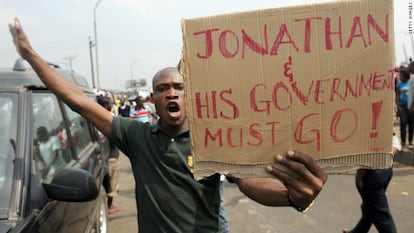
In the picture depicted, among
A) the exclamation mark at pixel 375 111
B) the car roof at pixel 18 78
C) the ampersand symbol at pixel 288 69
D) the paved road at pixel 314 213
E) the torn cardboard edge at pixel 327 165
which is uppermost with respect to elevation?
the car roof at pixel 18 78

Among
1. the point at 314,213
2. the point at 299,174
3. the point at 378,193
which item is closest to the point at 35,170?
the point at 299,174

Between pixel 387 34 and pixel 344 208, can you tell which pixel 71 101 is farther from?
pixel 344 208

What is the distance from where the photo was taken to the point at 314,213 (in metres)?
4.82

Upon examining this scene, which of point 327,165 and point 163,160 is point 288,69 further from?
point 163,160

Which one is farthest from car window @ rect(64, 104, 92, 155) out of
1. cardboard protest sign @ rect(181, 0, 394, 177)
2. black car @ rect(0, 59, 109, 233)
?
cardboard protest sign @ rect(181, 0, 394, 177)

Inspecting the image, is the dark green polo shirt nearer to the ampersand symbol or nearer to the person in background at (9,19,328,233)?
the person in background at (9,19,328,233)

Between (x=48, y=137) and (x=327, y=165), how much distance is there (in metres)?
1.95

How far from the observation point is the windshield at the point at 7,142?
1854mm

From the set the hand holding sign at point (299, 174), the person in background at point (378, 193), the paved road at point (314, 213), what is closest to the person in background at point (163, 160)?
the hand holding sign at point (299, 174)

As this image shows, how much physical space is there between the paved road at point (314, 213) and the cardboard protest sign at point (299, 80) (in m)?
3.20

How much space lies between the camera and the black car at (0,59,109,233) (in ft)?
6.01

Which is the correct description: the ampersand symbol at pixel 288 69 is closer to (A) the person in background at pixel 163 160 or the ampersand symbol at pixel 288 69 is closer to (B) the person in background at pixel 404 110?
(A) the person in background at pixel 163 160

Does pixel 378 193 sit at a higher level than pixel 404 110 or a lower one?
lower

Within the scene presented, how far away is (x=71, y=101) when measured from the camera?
192 centimetres
